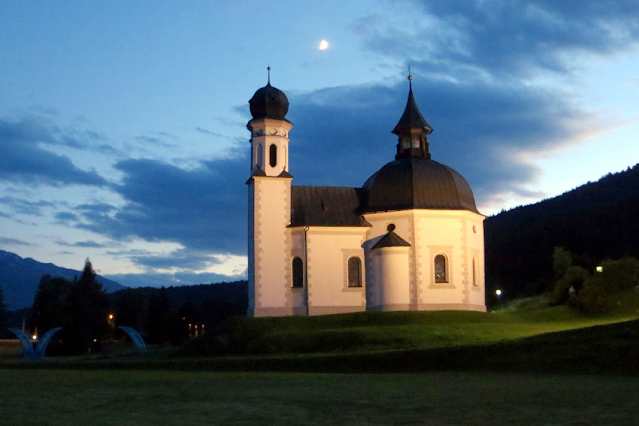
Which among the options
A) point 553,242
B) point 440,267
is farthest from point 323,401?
point 553,242

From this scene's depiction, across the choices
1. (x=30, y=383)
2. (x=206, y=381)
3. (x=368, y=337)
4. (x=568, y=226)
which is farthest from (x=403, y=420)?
(x=568, y=226)

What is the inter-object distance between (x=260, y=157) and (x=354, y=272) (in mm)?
9705

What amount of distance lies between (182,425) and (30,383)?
35.1 ft

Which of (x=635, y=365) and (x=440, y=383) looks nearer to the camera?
(x=440, y=383)

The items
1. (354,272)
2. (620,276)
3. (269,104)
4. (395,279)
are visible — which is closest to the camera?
(395,279)

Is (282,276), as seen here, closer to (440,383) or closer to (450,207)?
(450,207)

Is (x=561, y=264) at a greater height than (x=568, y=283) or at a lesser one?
greater

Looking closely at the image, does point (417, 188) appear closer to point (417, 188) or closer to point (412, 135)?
point (417, 188)

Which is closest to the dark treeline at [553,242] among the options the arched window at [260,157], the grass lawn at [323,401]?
the arched window at [260,157]

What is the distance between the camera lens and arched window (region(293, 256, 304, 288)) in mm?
49438

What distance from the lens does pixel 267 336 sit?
4281 centimetres

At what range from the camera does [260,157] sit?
5034 centimetres

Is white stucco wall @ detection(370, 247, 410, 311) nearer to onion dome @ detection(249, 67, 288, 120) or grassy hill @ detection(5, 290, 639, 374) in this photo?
grassy hill @ detection(5, 290, 639, 374)

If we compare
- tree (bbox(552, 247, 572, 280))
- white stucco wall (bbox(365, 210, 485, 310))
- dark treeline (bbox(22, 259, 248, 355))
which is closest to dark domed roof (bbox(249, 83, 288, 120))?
white stucco wall (bbox(365, 210, 485, 310))
